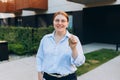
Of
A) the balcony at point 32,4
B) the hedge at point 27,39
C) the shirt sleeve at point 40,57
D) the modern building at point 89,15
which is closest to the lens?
Answer: the shirt sleeve at point 40,57

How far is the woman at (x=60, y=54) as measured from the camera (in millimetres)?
2734

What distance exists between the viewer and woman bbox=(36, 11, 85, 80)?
2734mm

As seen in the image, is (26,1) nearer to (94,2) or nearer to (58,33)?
(94,2)

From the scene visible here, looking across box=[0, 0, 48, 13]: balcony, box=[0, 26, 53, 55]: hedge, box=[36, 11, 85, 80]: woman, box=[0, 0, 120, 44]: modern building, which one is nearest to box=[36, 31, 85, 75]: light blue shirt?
box=[36, 11, 85, 80]: woman

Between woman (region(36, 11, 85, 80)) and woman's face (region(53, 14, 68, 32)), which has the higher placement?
woman's face (region(53, 14, 68, 32))

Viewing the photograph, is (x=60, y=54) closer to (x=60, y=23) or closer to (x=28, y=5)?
(x=60, y=23)

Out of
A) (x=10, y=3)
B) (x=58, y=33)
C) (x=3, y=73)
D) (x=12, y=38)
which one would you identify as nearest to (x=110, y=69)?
(x=3, y=73)

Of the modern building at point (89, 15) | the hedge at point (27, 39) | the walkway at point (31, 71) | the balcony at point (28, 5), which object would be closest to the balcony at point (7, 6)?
the balcony at point (28, 5)

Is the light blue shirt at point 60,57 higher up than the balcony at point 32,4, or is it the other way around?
the balcony at point 32,4

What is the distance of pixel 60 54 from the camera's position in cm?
277

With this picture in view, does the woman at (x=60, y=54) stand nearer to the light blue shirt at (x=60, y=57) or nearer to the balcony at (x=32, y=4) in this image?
the light blue shirt at (x=60, y=57)

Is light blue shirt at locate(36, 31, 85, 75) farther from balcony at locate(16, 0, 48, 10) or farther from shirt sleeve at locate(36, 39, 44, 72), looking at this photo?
balcony at locate(16, 0, 48, 10)

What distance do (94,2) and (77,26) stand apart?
2.13 metres

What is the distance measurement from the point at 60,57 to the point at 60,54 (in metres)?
0.04
